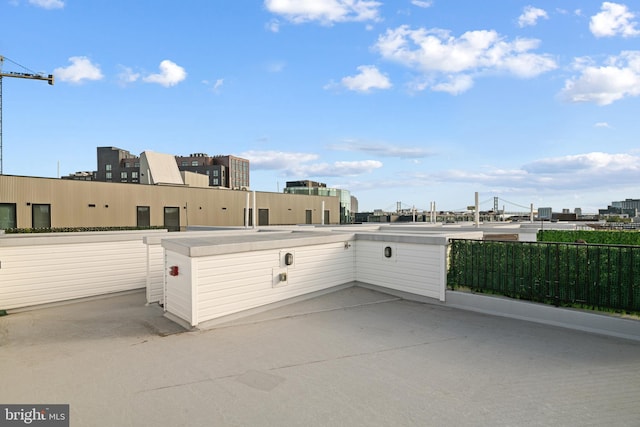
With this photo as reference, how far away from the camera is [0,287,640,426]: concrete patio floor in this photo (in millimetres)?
3861

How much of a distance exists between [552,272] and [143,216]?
2027 centimetres

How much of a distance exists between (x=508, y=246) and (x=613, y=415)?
4.70 meters

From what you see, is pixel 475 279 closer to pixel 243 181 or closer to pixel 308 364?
pixel 308 364

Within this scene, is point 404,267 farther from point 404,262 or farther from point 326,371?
point 326,371

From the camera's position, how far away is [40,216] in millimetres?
17891

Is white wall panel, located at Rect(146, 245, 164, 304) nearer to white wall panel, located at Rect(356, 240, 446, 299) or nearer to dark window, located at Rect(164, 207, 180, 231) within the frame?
white wall panel, located at Rect(356, 240, 446, 299)

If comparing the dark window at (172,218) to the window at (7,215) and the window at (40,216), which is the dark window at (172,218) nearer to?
the window at (40,216)

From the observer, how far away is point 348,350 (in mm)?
5664

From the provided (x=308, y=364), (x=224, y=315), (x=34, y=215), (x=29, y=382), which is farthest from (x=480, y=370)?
(x=34, y=215)

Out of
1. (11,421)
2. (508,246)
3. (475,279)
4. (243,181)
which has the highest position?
(243,181)

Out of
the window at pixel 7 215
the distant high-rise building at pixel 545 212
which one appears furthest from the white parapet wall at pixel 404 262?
the distant high-rise building at pixel 545 212

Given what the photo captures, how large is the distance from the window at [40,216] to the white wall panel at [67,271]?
1057cm

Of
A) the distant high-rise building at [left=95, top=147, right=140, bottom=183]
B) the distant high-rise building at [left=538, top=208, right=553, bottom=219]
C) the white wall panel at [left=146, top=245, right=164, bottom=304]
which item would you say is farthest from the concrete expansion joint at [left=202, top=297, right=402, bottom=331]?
the distant high-rise building at [left=95, top=147, right=140, bottom=183]

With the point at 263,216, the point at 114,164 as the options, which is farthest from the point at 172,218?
the point at 114,164
